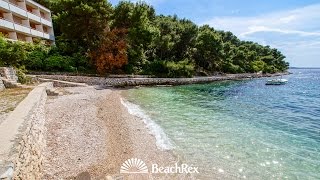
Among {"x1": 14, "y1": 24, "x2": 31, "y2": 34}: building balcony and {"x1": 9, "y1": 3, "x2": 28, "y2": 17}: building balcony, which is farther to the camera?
{"x1": 14, "y1": 24, "x2": 31, "y2": 34}: building balcony

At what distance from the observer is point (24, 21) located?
4466 centimetres

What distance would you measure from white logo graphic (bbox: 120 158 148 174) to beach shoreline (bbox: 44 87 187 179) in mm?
205

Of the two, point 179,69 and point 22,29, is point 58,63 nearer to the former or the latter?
point 22,29

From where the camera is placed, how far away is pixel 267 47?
139 m

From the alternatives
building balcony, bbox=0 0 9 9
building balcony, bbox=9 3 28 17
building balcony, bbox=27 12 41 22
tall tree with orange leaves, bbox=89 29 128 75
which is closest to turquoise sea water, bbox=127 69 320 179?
tall tree with orange leaves, bbox=89 29 128 75

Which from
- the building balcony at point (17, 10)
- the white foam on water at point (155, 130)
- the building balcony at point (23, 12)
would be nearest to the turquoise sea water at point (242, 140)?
the white foam on water at point (155, 130)

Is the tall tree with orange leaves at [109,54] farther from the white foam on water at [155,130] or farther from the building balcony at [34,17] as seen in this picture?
the white foam on water at [155,130]

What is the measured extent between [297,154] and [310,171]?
1.89m

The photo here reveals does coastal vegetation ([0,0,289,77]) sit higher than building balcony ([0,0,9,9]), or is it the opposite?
building balcony ([0,0,9,9])

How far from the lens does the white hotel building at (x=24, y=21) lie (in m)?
38.6

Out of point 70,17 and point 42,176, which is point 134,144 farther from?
point 70,17

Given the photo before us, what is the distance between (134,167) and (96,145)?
111 inches

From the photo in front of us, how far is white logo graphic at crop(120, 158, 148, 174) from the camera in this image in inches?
389

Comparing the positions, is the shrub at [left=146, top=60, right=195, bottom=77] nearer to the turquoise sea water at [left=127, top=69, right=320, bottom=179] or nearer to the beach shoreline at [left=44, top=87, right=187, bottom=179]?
Answer: the turquoise sea water at [left=127, top=69, right=320, bottom=179]
